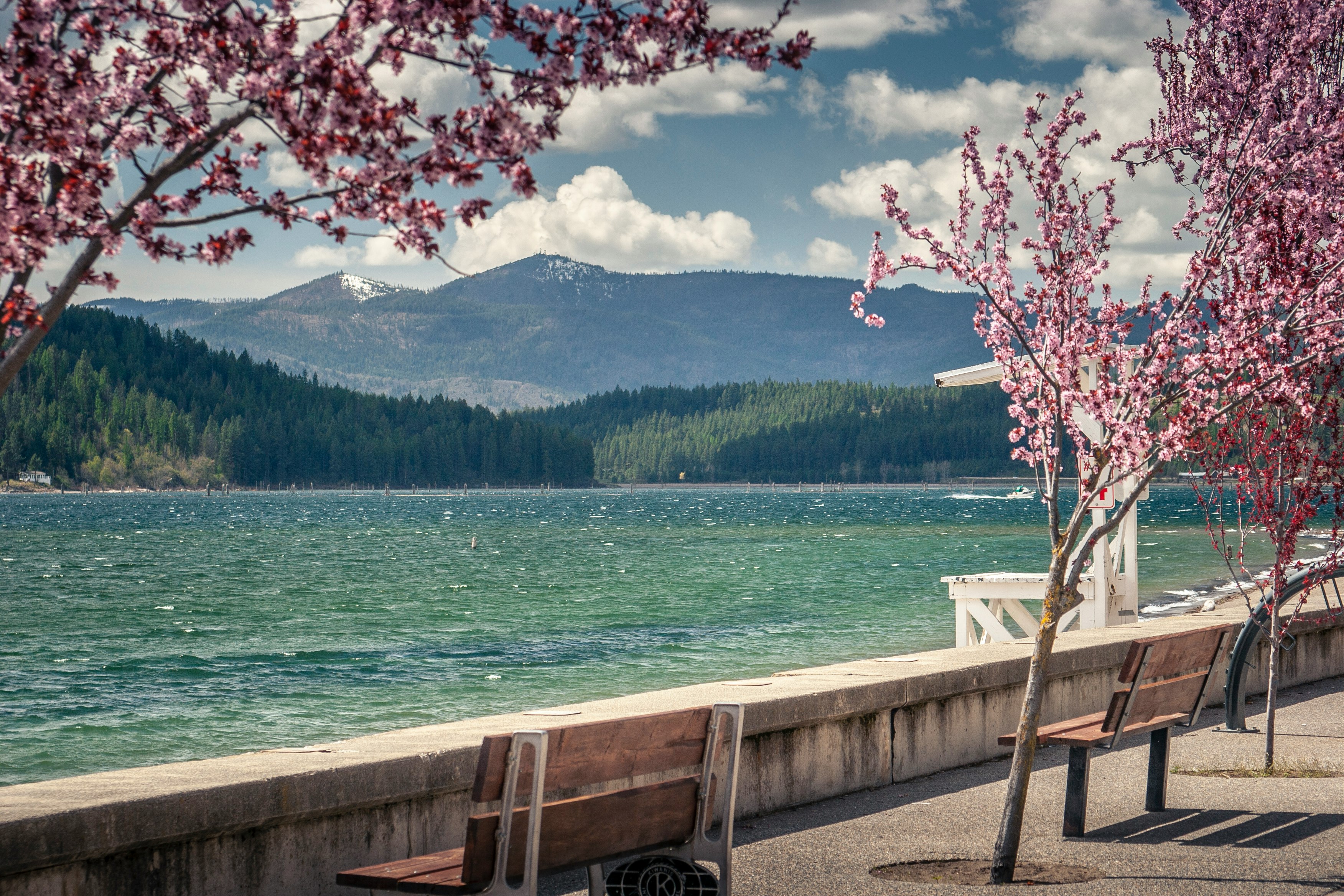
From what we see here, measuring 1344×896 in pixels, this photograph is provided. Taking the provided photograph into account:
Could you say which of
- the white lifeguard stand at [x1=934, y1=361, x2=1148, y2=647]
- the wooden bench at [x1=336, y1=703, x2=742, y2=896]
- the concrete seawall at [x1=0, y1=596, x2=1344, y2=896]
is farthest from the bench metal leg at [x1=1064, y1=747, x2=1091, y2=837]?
the white lifeguard stand at [x1=934, y1=361, x2=1148, y2=647]

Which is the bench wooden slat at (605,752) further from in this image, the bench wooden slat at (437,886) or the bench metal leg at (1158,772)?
the bench metal leg at (1158,772)

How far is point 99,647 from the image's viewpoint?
34656 mm

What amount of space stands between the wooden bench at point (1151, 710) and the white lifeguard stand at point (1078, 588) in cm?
460

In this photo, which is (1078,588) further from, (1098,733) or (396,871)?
(396,871)

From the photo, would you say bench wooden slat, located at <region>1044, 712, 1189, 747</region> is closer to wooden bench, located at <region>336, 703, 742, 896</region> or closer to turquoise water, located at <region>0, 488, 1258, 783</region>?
wooden bench, located at <region>336, 703, 742, 896</region>

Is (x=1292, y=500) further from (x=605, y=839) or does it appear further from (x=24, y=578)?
(x=24, y=578)

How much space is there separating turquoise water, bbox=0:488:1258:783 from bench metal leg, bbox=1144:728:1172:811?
1492cm

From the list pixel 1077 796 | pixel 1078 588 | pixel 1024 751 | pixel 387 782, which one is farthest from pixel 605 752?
pixel 1078 588

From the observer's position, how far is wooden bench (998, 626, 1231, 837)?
21.7ft

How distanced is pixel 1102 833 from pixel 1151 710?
0.75 meters

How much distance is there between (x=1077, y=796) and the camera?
6613 mm

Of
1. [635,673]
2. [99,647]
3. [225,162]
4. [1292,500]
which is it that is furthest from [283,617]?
[225,162]

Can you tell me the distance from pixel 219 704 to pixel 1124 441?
2157 cm

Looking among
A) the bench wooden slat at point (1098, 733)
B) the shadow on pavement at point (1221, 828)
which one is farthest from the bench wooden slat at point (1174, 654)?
the shadow on pavement at point (1221, 828)
